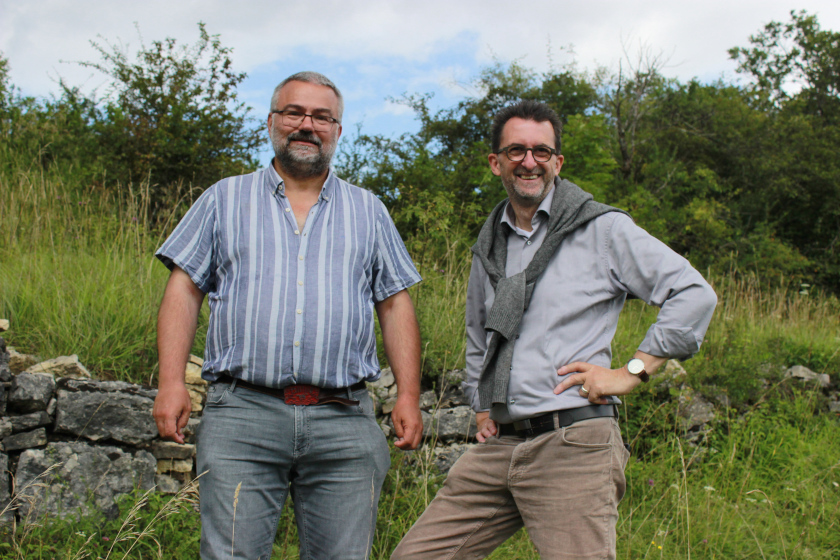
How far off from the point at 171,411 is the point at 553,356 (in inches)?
52.2

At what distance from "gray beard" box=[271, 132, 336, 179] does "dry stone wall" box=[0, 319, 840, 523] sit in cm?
173

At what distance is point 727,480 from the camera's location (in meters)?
4.96

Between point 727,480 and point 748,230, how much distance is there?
15.0 m

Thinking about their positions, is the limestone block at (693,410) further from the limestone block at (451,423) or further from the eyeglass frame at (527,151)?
the eyeglass frame at (527,151)

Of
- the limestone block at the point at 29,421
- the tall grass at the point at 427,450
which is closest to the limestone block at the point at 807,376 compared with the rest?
the tall grass at the point at 427,450

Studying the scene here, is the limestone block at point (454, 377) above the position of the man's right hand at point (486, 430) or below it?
below

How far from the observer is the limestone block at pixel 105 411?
131 inches

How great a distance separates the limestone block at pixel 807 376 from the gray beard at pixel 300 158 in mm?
6010

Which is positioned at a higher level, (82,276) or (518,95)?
(518,95)

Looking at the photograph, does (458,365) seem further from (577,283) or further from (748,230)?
(748,230)

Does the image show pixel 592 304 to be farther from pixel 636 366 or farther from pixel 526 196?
pixel 526 196

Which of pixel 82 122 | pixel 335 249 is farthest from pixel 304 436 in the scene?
pixel 82 122

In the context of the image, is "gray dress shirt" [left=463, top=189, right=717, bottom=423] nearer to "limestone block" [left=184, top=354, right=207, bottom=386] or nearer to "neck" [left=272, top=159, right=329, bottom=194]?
"neck" [left=272, top=159, right=329, bottom=194]

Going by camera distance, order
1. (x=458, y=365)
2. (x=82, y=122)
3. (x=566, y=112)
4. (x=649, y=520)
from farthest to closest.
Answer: (x=566, y=112), (x=82, y=122), (x=458, y=365), (x=649, y=520)
